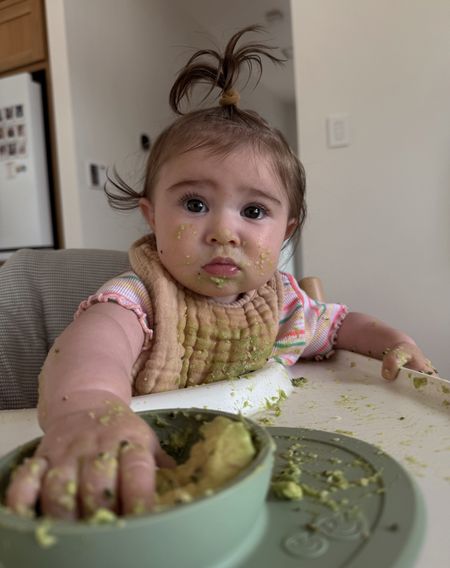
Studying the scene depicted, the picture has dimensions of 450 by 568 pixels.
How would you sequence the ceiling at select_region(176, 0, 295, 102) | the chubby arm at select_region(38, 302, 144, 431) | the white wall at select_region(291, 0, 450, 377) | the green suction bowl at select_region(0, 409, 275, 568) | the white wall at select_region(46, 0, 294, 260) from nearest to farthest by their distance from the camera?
1. the green suction bowl at select_region(0, 409, 275, 568)
2. the chubby arm at select_region(38, 302, 144, 431)
3. the white wall at select_region(291, 0, 450, 377)
4. the white wall at select_region(46, 0, 294, 260)
5. the ceiling at select_region(176, 0, 295, 102)

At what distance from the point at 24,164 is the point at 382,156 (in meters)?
Answer: 1.61

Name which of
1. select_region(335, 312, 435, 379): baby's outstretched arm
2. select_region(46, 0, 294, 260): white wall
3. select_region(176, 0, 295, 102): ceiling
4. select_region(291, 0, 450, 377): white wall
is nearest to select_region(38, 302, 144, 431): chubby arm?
select_region(335, 312, 435, 379): baby's outstretched arm

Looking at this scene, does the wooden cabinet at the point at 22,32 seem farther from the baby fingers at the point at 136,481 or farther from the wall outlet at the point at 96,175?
the baby fingers at the point at 136,481

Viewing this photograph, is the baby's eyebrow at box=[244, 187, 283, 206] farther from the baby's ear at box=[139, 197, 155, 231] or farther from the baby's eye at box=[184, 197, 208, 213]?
the baby's ear at box=[139, 197, 155, 231]

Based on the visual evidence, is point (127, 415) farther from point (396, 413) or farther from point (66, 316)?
point (66, 316)

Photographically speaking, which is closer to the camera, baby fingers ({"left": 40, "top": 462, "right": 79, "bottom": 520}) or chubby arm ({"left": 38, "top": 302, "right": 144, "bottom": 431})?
baby fingers ({"left": 40, "top": 462, "right": 79, "bottom": 520})

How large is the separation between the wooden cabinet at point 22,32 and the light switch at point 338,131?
141cm

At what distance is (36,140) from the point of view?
89.6 inches

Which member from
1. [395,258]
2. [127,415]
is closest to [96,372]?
[127,415]

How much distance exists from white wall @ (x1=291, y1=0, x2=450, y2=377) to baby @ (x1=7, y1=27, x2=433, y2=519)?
2.72 feet

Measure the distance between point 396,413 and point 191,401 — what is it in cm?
23

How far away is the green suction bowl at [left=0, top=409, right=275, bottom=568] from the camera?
0.21 m

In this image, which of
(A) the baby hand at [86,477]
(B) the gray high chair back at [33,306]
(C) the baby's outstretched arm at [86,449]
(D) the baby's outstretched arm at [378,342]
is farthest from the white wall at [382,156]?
(A) the baby hand at [86,477]

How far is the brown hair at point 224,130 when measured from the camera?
2.38 ft
